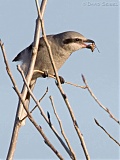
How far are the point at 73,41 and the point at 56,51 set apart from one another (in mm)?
306

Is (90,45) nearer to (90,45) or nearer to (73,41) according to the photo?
(90,45)

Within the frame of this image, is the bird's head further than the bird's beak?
Yes

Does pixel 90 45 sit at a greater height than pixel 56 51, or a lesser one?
greater

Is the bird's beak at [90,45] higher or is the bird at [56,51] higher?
the bird's beak at [90,45]

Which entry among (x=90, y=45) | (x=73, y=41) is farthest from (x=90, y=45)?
(x=73, y=41)

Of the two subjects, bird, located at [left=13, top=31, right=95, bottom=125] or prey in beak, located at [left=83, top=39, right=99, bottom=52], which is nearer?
prey in beak, located at [left=83, top=39, right=99, bottom=52]

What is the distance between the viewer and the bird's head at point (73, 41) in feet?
14.8

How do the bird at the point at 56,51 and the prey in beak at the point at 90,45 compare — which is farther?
the bird at the point at 56,51

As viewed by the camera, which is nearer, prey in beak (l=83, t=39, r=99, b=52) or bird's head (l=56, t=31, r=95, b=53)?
prey in beak (l=83, t=39, r=99, b=52)

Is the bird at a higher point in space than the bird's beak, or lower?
lower

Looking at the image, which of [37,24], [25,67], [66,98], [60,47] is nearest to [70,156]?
[66,98]

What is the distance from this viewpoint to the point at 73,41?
4.66m

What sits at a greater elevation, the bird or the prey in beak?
the prey in beak

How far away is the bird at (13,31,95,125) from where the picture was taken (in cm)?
459
